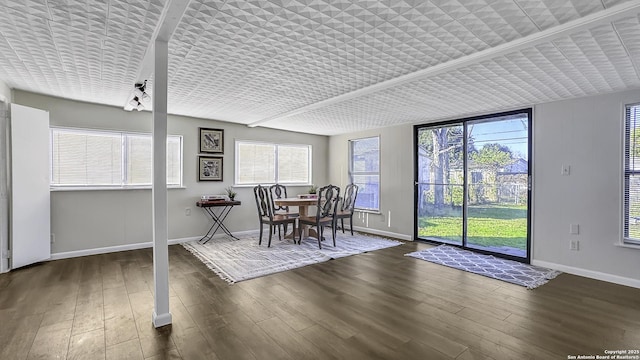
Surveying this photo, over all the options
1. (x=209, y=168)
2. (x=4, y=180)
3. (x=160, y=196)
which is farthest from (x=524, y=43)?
(x=4, y=180)

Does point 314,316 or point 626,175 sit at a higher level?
point 626,175

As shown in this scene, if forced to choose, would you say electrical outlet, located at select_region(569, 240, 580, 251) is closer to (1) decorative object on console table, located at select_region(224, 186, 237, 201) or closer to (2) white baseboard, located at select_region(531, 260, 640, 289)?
(2) white baseboard, located at select_region(531, 260, 640, 289)

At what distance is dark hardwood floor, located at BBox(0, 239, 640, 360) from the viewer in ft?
6.65

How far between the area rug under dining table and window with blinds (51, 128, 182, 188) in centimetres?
149

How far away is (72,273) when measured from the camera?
3.59 metres

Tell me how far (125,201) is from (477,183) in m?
5.84

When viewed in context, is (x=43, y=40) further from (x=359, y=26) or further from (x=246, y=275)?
(x=246, y=275)

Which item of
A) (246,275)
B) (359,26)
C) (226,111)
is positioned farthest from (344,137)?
(359,26)

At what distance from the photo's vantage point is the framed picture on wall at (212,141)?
5.55 metres

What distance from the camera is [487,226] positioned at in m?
4.74

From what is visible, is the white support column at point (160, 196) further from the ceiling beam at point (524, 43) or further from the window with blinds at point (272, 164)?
the window with blinds at point (272, 164)

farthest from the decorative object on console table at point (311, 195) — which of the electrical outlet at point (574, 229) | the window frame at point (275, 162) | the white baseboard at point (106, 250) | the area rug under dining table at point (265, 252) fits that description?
the electrical outlet at point (574, 229)

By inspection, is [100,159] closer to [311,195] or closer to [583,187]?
[311,195]

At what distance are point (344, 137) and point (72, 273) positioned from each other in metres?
5.59
